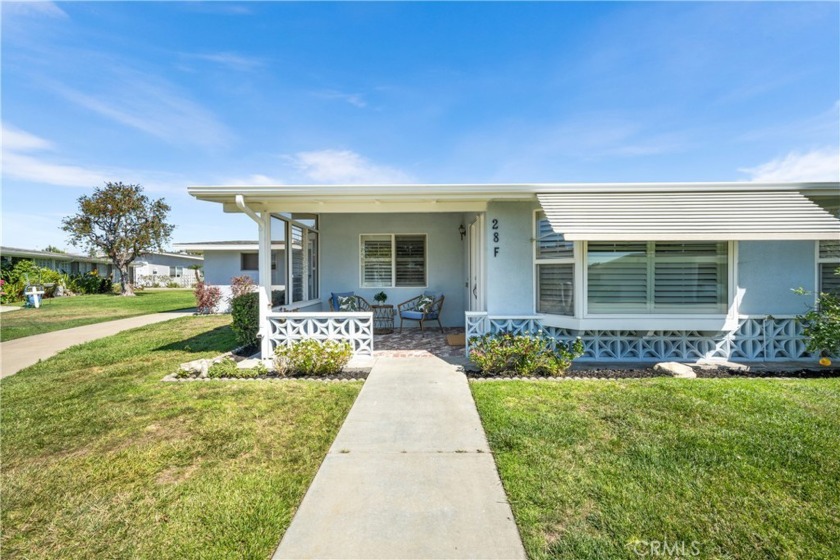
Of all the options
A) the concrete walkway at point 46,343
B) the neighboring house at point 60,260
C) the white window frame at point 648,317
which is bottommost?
the concrete walkway at point 46,343

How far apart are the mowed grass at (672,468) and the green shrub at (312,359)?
239 cm

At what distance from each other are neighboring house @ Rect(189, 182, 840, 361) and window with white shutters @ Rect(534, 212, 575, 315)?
0.06 ft

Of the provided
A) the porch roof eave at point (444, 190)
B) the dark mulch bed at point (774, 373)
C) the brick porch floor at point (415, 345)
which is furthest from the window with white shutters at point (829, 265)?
the brick porch floor at point (415, 345)

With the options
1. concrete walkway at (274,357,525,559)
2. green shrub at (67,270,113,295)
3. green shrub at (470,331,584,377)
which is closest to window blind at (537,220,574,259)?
green shrub at (470,331,584,377)

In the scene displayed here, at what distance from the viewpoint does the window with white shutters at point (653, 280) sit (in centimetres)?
623

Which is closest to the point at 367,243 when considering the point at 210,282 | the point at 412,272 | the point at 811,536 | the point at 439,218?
the point at 412,272

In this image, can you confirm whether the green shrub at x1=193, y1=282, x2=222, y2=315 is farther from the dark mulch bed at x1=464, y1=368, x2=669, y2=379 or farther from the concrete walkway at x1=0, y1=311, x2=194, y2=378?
the dark mulch bed at x1=464, y1=368, x2=669, y2=379

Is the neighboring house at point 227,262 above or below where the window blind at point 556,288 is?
above

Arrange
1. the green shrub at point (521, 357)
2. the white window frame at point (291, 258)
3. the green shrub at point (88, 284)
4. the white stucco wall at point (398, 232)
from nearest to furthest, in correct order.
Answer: the green shrub at point (521, 357) < the white window frame at point (291, 258) < the white stucco wall at point (398, 232) < the green shrub at point (88, 284)

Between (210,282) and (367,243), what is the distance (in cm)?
1175

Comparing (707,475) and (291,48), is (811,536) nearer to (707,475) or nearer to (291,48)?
(707,475)

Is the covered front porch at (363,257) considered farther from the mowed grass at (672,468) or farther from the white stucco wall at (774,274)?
the white stucco wall at (774,274)

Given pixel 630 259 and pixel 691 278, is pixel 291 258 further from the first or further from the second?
pixel 691 278

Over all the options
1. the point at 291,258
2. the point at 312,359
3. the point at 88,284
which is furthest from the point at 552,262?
the point at 88,284
